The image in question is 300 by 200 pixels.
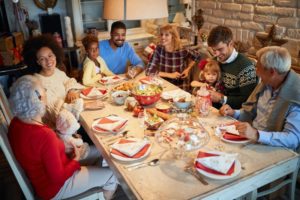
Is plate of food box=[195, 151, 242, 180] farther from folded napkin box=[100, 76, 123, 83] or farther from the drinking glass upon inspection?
folded napkin box=[100, 76, 123, 83]

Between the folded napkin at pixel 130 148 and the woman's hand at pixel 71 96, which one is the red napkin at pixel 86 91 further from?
the folded napkin at pixel 130 148

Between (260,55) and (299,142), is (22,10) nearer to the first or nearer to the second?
(260,55)

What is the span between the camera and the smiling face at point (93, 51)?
244 cm

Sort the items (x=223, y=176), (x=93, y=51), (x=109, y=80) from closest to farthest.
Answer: (x=223, y=176)
(x=109, y=80)
(x=93, y=51)

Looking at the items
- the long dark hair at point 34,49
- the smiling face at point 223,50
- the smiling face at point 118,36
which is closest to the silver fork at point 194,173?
the smiling face at point 223,50

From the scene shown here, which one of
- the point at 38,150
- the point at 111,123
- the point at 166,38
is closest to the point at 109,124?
the point at 111,123

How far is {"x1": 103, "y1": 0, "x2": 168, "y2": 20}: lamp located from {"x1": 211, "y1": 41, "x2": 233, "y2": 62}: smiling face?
2.31 feet

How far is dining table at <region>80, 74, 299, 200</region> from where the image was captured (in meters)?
1.07

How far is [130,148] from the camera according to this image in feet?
4.32

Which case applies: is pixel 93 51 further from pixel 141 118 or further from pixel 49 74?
pixel 141 118

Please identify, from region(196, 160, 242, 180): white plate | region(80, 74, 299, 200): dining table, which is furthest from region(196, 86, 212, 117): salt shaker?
region(196, 160, 242, 180): white plate

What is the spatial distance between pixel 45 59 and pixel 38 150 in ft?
Answer: 2.95

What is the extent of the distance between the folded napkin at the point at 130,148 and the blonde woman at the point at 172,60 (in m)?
1.31

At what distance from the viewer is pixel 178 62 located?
8.77 feet
